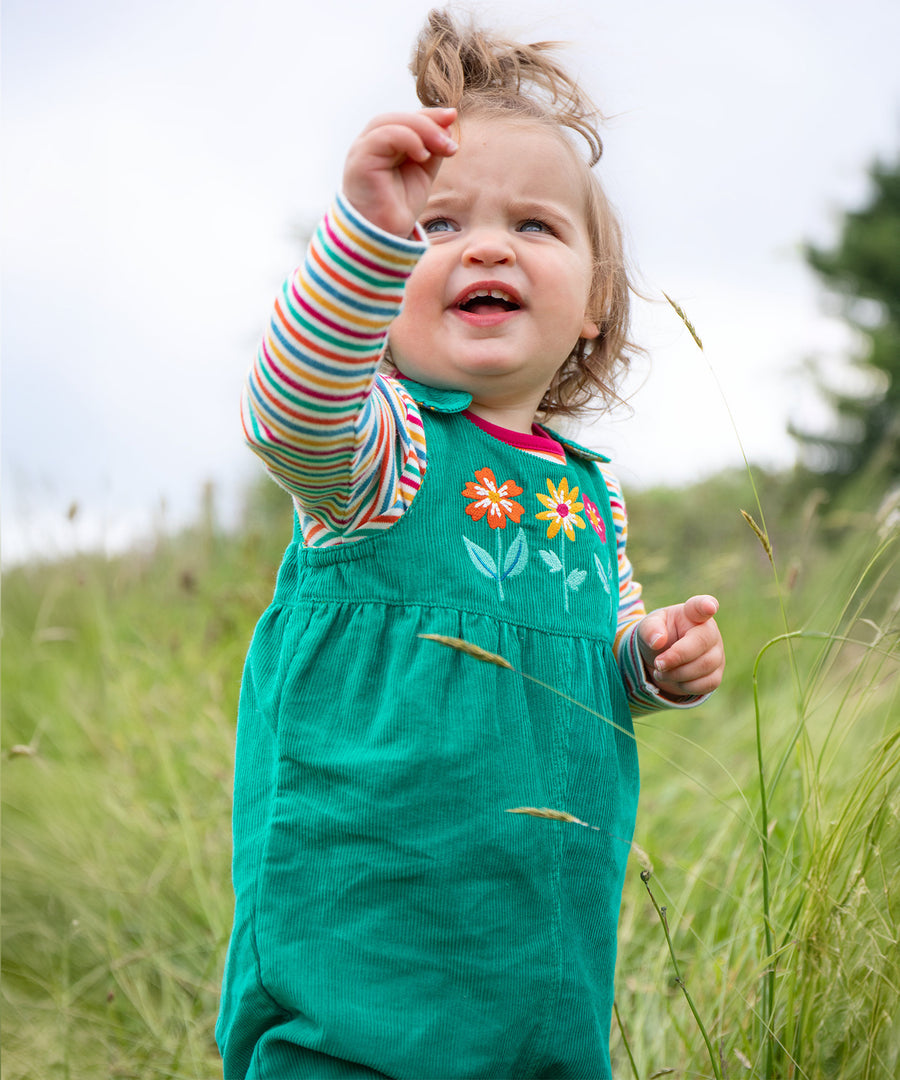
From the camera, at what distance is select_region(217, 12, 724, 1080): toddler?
3.72ft

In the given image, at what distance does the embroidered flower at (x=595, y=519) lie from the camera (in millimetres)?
Result: 1532

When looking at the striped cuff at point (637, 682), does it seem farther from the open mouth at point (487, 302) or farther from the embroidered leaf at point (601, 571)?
the open mouth at point (487, 302)

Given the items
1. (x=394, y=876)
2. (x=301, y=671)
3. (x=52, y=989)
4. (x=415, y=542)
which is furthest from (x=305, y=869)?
(x=52, y=989)

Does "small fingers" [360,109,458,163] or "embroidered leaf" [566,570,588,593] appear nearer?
"small fingers" [360,109,458,163]

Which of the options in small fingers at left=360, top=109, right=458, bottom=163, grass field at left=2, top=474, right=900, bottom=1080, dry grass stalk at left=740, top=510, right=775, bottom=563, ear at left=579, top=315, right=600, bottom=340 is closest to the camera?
small fingers at left=360, top=109, right=458, bottom=163

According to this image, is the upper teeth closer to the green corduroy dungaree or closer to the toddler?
the toddler

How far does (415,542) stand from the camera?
133 cm

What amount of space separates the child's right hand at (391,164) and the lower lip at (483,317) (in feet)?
1.05

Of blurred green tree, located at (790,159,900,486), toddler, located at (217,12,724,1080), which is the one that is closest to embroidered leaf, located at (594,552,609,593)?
toddler, located at (217,12,724,1080)

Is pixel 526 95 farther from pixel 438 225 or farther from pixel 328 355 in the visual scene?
pixel 328 355

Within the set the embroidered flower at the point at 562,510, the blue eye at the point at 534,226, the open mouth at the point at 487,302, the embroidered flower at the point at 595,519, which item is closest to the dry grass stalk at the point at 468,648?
the embroidered flower at the point at 562,510

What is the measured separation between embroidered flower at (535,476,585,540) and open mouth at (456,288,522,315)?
0.86ft

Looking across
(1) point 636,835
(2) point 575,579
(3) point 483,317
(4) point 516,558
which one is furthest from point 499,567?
(1) point 636,835

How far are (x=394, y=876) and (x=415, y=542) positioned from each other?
0.42 m
